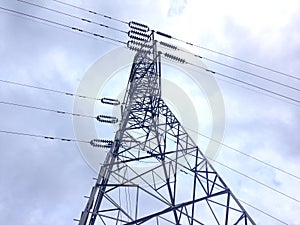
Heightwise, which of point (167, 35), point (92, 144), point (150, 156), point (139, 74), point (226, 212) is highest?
point (167, 35)

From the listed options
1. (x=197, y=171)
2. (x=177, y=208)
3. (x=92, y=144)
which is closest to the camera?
(x=177, y=208)

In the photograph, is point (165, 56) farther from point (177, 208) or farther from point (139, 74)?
point (177, 208)

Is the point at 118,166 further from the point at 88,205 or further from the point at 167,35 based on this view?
the point at 167,35

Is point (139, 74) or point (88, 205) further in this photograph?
point (139, 74)

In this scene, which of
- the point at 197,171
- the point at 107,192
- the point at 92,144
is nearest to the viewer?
the point at 107,192

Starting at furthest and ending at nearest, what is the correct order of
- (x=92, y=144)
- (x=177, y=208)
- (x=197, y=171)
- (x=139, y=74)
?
1. (x=139, y=74)
2. (x=92, y=144)
3. (x=197, y=171)
4. (x=177, y=208)

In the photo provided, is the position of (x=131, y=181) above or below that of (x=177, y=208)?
above

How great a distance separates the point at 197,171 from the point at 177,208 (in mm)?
1971

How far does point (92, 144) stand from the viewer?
15.0 meters

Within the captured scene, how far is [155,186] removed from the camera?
36.2 ft

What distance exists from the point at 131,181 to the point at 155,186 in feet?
3.37

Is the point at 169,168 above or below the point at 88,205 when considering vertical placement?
above

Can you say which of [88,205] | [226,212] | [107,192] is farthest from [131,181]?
[226,212]

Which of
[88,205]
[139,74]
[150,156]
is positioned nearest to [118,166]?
[150,156]
